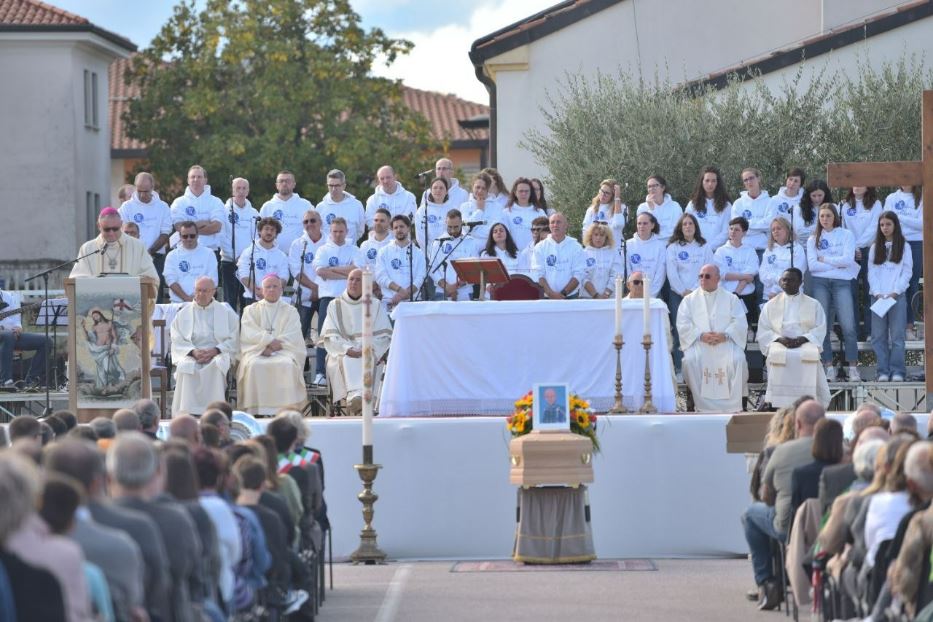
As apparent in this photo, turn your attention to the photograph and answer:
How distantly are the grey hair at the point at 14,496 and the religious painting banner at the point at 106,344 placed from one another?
10.3 meters

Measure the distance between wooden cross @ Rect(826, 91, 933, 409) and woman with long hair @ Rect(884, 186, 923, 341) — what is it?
3.92m

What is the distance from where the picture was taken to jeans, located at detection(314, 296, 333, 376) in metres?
20.6

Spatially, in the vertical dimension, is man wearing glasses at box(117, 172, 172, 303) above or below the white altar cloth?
above

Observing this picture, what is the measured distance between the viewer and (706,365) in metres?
19.6

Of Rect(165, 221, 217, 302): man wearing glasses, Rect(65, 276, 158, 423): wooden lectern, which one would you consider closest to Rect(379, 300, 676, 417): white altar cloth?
Rect(65, 276, 158, 423): wooden lectern

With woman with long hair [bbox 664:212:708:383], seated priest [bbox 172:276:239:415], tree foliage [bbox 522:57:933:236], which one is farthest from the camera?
tree foliage [bbox 522:57:933:236]

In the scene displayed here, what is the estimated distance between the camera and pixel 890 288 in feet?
67.3

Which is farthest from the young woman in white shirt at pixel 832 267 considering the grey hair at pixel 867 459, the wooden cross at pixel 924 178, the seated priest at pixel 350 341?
the grey hair at pixel 867 459

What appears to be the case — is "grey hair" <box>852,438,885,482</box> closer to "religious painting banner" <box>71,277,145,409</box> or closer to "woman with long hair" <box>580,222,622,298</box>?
"religious painting banner" <box>71,277,145,409</box>

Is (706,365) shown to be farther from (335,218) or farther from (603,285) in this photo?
(335,218)

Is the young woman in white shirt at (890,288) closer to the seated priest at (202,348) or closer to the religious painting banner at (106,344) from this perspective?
the seated priest at (202,348)

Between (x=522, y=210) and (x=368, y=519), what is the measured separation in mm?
6859

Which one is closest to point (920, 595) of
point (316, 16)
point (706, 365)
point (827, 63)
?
point (706, 365)

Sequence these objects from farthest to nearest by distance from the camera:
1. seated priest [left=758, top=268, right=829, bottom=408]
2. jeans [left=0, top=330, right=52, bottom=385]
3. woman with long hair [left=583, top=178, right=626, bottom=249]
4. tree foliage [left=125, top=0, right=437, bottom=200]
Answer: tree foliage [left=125, top=0, right=437, bottom=200]
woman with long hair [left=583, top=178, right=626, bottom=249]
jeans [left=0, top=330, right=52, bottom=385]
seated priest [left=758, top=268, right=829, bottom=408]
